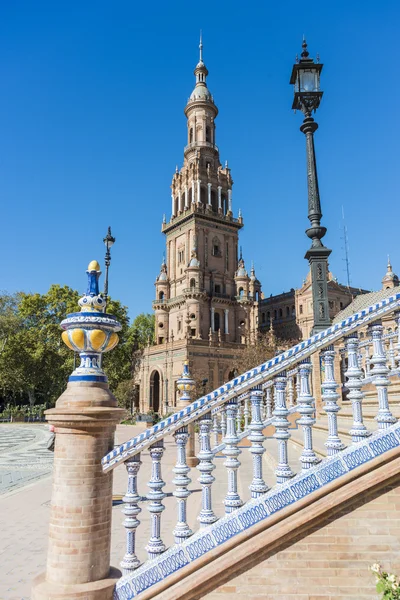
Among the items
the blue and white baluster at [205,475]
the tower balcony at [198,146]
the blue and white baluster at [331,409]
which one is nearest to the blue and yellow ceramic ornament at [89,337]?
the blue and white baluster at [205,475]

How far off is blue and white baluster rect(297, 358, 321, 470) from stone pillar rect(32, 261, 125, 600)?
66.2 inches

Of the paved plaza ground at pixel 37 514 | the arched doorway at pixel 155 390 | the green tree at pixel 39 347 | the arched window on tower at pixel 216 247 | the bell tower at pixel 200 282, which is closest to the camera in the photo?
the paved plaza ground at pixel 37 514

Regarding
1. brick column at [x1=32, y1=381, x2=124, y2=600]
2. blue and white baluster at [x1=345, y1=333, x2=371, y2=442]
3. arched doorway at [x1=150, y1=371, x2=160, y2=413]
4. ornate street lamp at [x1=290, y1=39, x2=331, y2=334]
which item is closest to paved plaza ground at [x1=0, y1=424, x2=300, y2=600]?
→ brick column at [x1=32, y1=381, x2=124, y2=600]

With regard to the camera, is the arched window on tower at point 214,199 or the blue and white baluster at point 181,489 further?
the arched window on tower at point 214,199

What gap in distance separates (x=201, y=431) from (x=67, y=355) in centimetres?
4445

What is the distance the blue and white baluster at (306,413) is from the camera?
3762 mm

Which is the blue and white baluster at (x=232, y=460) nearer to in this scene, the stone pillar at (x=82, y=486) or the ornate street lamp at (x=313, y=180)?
the stone pillar at (x=82, y=486)

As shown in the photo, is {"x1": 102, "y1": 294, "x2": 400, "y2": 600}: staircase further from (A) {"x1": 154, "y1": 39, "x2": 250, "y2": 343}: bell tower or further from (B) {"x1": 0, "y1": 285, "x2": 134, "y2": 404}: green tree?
(A) {"x1": 154, "y1": 39, "x2": 250, "y2": 343}: bell tower

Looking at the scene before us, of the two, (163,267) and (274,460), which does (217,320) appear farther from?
(274,460)

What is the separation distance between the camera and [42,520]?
7469 mm

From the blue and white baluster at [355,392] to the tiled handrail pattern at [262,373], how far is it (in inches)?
6.1

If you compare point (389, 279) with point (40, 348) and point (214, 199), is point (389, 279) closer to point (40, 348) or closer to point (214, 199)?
point (214, 199)

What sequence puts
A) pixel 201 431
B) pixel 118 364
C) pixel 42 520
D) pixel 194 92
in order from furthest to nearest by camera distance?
pixel 194 92 → pixel 118 364 → pixel 42 520 → pixel 201 431

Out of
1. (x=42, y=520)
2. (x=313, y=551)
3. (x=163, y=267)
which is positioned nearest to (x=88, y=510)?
(x=313, y=551)
